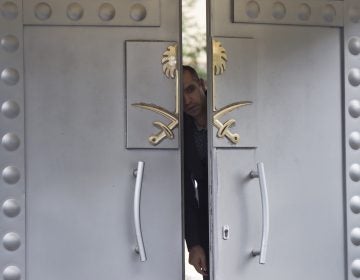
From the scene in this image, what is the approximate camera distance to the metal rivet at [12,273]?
3348 mm

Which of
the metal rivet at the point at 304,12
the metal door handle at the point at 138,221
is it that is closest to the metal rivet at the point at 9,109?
the metal door handle at the point at 138,221

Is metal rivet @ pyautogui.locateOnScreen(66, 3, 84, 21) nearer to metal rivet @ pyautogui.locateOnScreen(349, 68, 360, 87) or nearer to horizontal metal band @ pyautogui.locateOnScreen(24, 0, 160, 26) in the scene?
horizontal metal band @ pyautogui.locateOnScreen(24, 0, 160, 26)

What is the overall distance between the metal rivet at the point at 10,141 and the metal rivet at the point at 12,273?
0.43 m

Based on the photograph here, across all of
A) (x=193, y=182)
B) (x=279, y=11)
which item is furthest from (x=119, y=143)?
(x=279, y=11)

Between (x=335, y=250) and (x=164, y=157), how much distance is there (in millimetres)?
768

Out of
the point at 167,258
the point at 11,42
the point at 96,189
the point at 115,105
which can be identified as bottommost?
the point at 167,258

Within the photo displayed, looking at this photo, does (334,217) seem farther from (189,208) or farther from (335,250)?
(189,208)

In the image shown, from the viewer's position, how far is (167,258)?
3377 mm

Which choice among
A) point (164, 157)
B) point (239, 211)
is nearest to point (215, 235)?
point (239, 211)

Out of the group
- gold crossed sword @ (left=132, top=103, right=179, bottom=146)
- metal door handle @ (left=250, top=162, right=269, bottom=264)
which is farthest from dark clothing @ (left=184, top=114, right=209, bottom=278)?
metal door handle @ (left=250, top=162, right=269, bottom=264)

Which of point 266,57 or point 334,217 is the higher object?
point 266,57

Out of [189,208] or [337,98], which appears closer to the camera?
[337,98]

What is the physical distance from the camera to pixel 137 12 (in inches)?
134

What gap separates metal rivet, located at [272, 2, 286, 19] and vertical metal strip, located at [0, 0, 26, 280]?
0.95 metres
